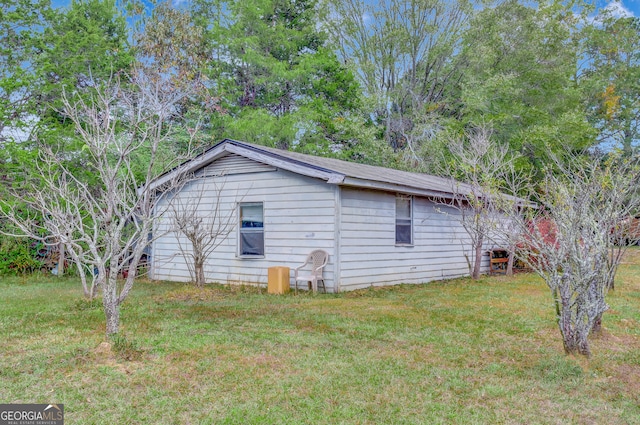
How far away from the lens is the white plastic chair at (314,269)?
8358mm

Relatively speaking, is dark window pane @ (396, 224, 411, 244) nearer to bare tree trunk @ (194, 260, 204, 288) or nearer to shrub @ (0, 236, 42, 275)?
bare tree trunk @ (194, 260, 204, 288)

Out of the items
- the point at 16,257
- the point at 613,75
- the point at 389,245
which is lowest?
the point at 16,257

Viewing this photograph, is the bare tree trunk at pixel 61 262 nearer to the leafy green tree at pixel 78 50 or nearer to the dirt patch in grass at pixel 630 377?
the leafy green tree at pixel 78 50

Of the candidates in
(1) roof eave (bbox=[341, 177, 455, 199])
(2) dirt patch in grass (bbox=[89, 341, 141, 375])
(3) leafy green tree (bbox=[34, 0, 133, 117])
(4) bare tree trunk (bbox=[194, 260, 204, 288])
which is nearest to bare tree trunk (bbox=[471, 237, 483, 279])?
(1) roof eave (bbox=[341, 177, 455, 199])

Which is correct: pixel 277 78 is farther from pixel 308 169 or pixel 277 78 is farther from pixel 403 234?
pixel 308 169

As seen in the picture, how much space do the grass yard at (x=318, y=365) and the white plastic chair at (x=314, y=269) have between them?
3.78 ft

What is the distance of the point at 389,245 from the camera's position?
977 cm

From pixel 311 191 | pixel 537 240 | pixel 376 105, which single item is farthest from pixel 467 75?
pixel 537 240

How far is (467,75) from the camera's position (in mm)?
20734

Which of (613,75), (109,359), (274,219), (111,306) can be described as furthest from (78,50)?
(613,75)

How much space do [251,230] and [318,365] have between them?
5972mm

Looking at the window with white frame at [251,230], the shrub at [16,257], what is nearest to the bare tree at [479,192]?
the window with white frame at [251,230]

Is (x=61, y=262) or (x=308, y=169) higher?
(x=308, y=169)

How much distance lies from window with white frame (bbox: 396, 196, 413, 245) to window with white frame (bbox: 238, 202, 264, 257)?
3001mm
